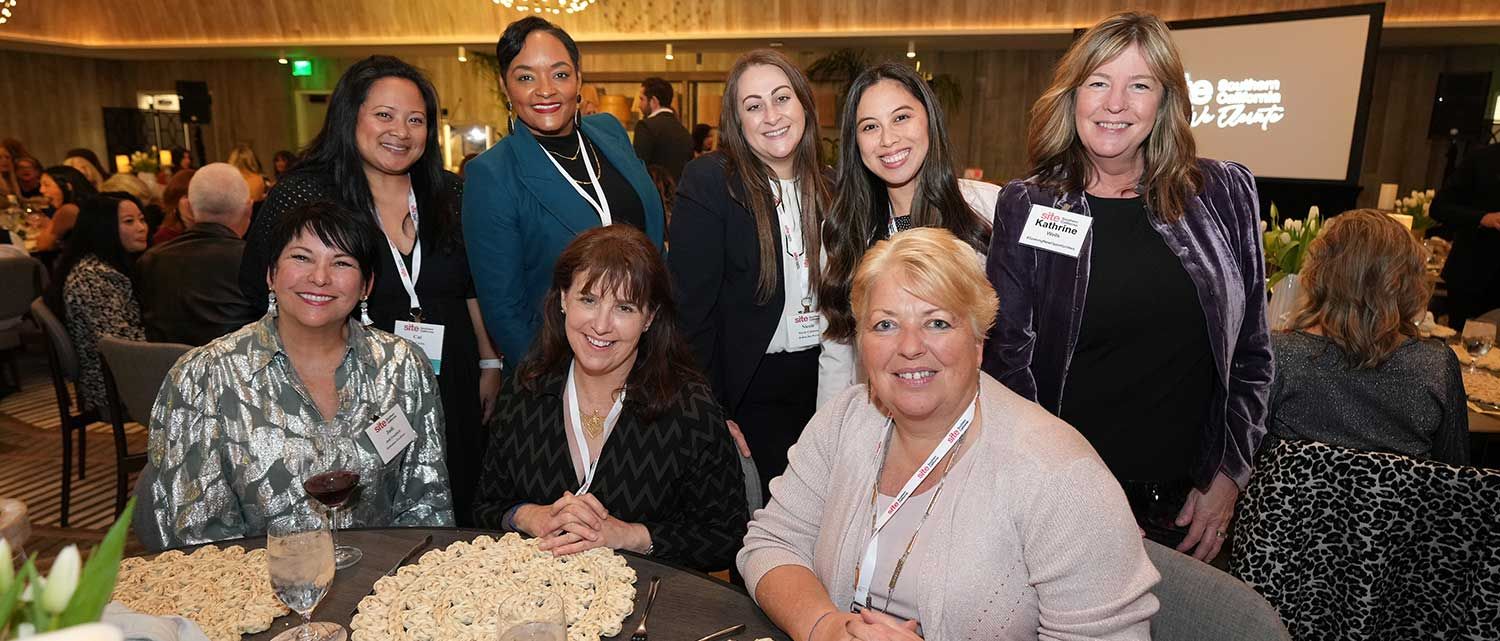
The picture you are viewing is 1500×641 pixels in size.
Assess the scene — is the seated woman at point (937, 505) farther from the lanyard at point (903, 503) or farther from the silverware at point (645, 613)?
the silverware at point (645, 613)

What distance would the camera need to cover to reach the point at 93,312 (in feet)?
14.3

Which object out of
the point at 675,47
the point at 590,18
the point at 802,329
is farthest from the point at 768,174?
the point at 590,18

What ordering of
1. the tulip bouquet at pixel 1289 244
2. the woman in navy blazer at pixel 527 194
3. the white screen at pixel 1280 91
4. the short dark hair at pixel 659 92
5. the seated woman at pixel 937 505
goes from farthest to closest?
the short dark hair at pixel 659 92 < the white screen at pixel 1280 91 < the tulip bouquet at pixel 1289 244 < the woman in navy blazer at pixel 527 194 < the seated woman at pixel 937 505

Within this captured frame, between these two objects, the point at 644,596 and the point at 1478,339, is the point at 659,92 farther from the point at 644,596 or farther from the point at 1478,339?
the point at 644,596

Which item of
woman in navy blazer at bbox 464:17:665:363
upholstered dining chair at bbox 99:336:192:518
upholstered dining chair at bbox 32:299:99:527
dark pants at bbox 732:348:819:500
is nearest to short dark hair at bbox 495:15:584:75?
woman in navy blazer at bbox 464:17:665:363

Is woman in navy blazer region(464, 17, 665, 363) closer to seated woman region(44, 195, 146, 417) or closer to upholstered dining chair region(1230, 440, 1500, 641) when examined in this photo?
upholstered dining chair region(1230, 440, 1500, 641)

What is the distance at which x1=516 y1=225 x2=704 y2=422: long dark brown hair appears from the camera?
2.14 meters

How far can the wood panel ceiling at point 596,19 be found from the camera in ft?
28.5

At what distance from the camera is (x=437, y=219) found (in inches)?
115

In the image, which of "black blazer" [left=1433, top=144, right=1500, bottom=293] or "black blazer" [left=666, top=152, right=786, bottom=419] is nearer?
"black blazer" [left=666, top=152, right=786, bottom=419]

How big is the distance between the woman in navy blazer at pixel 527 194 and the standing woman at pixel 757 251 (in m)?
0.48

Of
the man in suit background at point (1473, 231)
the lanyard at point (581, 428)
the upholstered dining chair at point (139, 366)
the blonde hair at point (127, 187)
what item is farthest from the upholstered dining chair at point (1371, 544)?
the blonde hair at point (127, 187)

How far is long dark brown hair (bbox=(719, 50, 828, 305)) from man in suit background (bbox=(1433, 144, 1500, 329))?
5209 millimetres

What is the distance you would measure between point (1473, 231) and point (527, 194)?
19.9 ft
